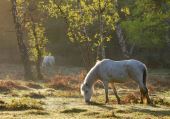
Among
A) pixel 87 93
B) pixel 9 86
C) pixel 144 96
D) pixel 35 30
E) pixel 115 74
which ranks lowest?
pixel 9 86

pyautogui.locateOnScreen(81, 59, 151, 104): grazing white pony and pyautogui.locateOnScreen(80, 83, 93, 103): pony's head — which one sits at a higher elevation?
pyautogui.locateOnScreen(81, 59, 151, 104): grazing white pony

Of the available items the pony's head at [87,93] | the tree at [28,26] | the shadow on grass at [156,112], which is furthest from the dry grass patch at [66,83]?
the shadow on grass at [156,112]

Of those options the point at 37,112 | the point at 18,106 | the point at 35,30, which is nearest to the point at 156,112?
the point at 37,112

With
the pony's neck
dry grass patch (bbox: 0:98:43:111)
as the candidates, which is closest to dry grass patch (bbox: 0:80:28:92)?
the pony's neck

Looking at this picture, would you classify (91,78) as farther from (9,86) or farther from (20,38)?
(20,38)

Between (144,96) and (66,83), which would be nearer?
(144,96)

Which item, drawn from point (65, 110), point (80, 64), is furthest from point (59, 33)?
point (65, 110)

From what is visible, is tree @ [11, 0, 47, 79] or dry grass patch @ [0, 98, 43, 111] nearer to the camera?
dry grass patch @ [0, 98, 43, 111]

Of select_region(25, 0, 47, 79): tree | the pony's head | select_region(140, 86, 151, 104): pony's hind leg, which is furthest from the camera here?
select_region(25, 0, 47, 79): tree

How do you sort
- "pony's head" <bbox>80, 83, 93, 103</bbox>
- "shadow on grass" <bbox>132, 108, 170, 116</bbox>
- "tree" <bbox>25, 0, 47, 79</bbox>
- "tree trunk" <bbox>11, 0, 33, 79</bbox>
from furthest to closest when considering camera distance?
"tree" <bbox>25, 0, 47, 79</bbox>, "tree trunk" <bbox>11, 0, 33, 79</bbox>, "pony's head" <bbox>80, 83, 93, 103</bbox>, "shadow on grass" <bbox>132, 108, 170, 116</bbox>

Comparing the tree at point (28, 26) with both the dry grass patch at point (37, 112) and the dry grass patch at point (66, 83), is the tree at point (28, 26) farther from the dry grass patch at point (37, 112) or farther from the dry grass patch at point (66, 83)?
the dry grass patch at point (37, 112)

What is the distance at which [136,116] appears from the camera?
17312 mm

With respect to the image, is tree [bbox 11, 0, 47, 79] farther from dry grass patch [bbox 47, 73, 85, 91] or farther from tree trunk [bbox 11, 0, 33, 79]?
dry grass patch [bbox 47, 73, 85, 91]

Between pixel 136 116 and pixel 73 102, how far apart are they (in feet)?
19.0
